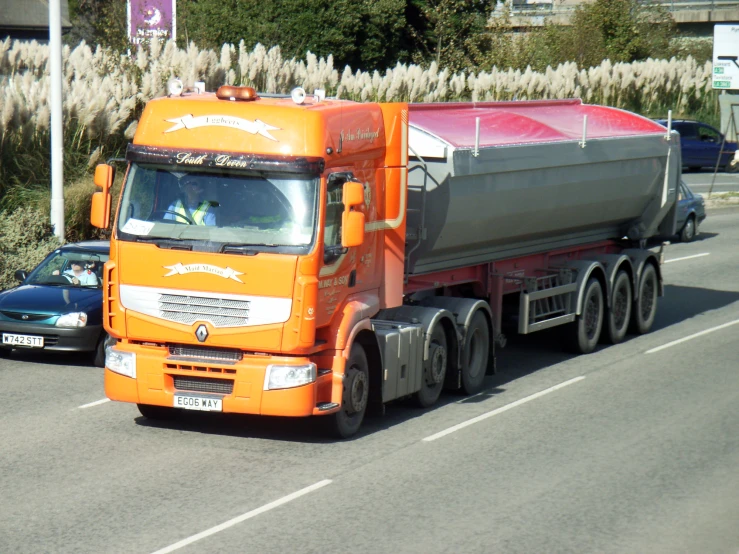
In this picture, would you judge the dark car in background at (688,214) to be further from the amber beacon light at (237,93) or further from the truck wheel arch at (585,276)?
the amber beacon light at (237,93)

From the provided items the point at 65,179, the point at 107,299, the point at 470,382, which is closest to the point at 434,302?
the point at 470,382

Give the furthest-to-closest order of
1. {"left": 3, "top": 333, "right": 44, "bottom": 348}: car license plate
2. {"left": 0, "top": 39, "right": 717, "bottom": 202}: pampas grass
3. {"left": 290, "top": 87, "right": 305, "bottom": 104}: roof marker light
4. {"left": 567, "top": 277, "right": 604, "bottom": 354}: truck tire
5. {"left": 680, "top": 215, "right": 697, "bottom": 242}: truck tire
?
1. {"left": 680, "top": 215, "right": 697, "bottom": 242}: truck tire
2. {"left": 0, "top": 39, "right": 717, "bottom": 202}: pampas grass
3. {"left": 567, "top": 277, "right": 604, "bottom": 354}: truck tire
4. {"left": 3, "top": 333, "right": 44, "bottom": 348}: car license plate
5. {"left": 290, "top": 87, "right": 305, "bottom": 104}: roof marker light

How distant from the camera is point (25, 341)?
1470cm

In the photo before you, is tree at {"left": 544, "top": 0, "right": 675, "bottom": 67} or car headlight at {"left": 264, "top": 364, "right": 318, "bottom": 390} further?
tree at {"left": 544, "top": 0, "right": 675, "bottom": 67}

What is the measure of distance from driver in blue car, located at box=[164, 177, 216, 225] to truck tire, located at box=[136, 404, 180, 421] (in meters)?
2.04

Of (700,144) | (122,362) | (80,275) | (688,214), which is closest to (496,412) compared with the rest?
(122,362)

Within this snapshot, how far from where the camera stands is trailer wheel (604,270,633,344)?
17.2 meters

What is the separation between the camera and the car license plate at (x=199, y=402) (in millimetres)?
10828

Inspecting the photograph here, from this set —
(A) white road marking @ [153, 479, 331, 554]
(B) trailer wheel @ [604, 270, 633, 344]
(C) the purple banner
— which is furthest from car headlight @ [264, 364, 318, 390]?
(C) the purple banner

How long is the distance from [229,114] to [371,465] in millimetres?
3315

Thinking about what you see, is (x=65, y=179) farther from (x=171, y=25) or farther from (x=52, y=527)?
(x=52, y=527)

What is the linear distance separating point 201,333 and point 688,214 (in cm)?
1982

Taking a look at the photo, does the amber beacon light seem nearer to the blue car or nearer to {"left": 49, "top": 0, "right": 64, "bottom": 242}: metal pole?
the blue car

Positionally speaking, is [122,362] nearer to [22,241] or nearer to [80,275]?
[80,275]
